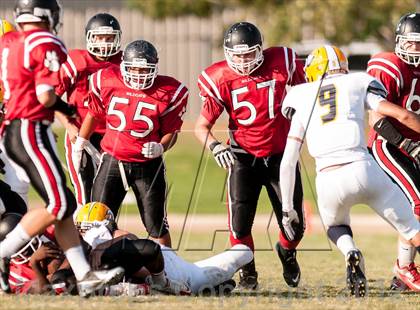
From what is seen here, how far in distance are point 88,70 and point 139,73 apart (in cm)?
97

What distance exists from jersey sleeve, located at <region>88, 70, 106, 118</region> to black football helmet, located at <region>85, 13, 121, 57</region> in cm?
52

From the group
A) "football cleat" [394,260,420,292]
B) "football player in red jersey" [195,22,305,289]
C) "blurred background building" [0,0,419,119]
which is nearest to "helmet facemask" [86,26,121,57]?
"football player in red jersey" [195,22,305,289]

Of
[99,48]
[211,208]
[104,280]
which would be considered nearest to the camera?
[104,280]

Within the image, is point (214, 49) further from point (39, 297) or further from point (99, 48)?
point (39, 297)

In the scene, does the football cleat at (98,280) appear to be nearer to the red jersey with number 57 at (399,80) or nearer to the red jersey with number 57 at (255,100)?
the red jersey with number 57 at (255,100)

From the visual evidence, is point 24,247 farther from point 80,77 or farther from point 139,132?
point 80,77

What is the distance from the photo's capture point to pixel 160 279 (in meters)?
7.04

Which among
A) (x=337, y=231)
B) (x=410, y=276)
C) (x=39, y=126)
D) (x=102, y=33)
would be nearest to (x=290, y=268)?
(x=410, y=276)

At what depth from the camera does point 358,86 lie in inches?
276

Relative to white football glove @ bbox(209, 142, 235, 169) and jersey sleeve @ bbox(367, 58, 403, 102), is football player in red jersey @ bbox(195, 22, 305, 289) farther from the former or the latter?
jersey sleeve @ bbox(367, 58, 403, 102)

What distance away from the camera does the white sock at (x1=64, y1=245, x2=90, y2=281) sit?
6.57 metres

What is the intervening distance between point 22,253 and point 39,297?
54cm

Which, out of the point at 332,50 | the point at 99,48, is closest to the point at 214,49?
the point at 99,48

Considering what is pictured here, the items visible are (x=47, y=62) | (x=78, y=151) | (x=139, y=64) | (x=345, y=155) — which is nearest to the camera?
(x=47, y=62)
